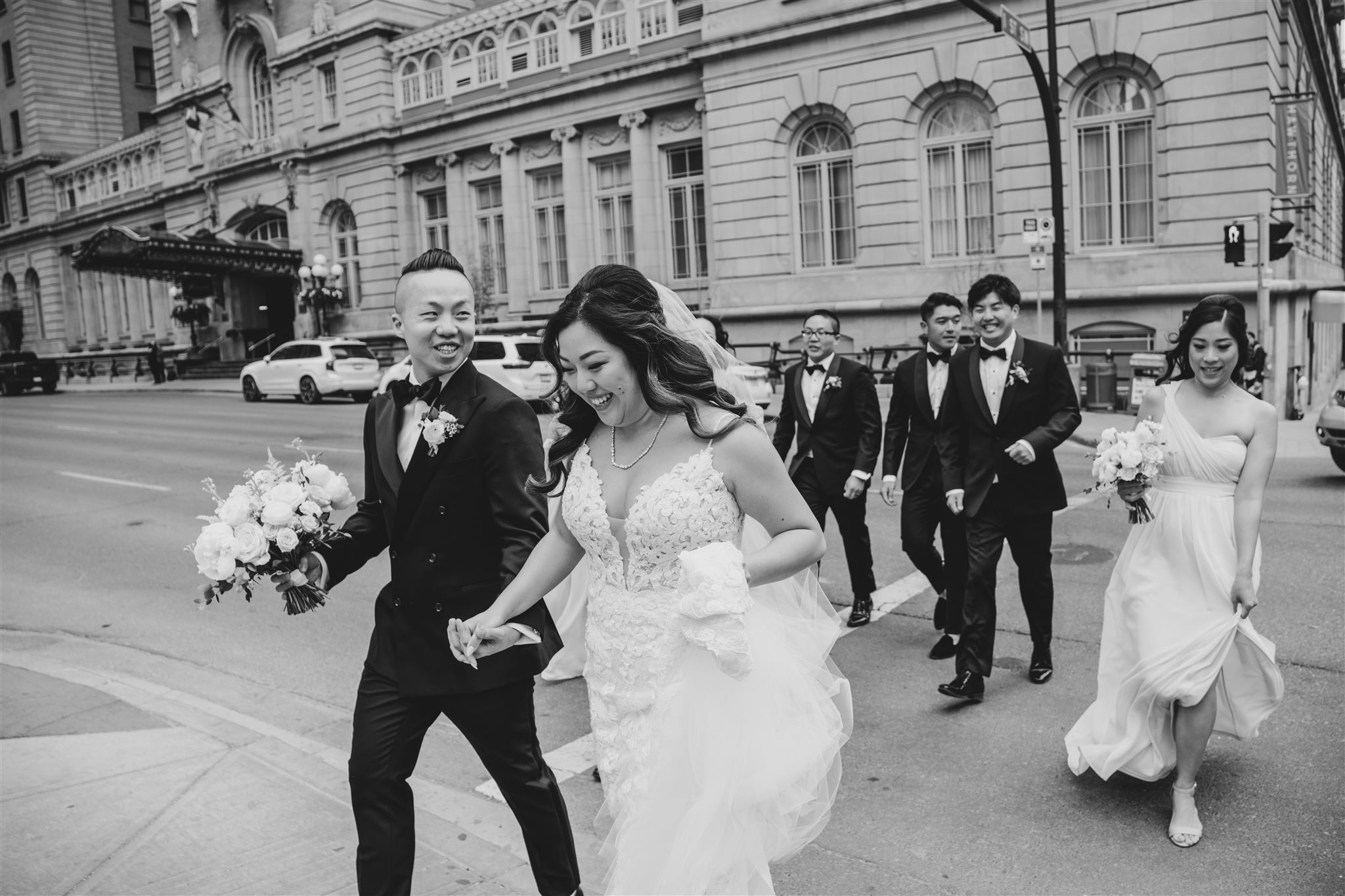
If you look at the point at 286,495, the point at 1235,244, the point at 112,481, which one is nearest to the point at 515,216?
the point at 112,481

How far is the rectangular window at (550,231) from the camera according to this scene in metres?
33.9

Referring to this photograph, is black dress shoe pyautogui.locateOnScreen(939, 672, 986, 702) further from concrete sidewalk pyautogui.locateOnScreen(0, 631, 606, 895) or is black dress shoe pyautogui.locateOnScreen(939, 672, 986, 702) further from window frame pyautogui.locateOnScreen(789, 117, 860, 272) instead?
window frame pyautogui.locateOnScreen(789, 117, 860, 272)

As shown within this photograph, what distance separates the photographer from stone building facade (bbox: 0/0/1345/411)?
70.8ft

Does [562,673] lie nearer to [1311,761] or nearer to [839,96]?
[1311,761]

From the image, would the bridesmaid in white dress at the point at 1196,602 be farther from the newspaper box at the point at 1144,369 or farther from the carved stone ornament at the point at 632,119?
the carved stone ornament at the point at 632,119

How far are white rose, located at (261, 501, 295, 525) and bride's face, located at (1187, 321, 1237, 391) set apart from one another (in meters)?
3.60

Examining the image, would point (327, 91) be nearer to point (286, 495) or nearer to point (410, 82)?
point (410, 82)

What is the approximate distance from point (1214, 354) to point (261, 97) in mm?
46821

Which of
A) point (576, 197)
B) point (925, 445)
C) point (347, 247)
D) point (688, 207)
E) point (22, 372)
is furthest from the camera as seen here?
point (347, 247)

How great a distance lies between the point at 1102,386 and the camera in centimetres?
2016

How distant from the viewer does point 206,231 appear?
149 feet

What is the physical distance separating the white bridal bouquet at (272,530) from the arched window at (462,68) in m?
34.9

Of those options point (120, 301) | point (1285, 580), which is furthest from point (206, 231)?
point (1285, 580)

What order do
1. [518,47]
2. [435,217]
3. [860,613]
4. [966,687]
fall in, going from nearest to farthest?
[966,687] < [860,613] < [518,47] < [435,217]
